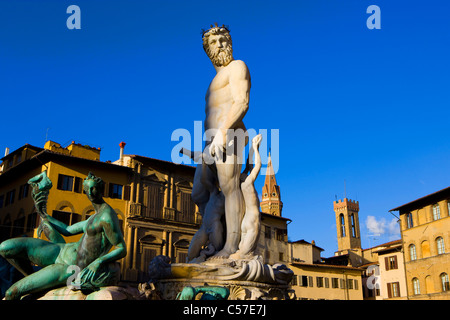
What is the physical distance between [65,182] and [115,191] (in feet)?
12.9

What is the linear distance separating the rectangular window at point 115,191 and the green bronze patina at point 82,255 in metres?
33.0

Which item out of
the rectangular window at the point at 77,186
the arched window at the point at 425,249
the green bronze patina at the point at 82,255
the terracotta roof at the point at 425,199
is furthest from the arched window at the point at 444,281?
the green bronze patina at the point at 82,255

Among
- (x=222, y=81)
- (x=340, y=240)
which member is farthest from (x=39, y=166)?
(x=340, y=240)

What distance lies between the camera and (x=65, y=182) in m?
34.3

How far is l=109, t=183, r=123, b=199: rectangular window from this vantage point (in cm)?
3650

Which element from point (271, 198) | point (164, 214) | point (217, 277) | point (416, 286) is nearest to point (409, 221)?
point (416, 286)

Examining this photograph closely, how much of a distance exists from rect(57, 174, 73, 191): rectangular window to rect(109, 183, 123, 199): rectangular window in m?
3.11

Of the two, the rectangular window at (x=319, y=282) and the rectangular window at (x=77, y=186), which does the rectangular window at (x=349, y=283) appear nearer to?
the rectangular window at (x=319, y=282)

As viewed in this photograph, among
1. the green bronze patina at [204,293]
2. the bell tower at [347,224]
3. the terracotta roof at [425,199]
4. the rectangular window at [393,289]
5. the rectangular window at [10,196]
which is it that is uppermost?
the bell tower at [347,224]

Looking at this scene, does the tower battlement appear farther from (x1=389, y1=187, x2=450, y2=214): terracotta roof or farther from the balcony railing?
the balcony railing

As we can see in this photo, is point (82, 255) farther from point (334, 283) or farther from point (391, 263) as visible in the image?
point (391, 263)

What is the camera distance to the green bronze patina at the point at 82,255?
375 cm

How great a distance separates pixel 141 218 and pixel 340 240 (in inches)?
3100
